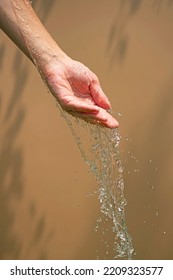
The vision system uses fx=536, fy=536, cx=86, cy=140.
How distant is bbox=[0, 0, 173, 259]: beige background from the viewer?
274 centimetres

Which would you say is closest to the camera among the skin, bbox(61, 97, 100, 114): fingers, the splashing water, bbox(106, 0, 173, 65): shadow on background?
bbox(61, 97, 100, 114): fingers

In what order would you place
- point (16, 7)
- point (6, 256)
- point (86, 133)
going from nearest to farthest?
point (16, 7), point (86, 133), point (6, 256)

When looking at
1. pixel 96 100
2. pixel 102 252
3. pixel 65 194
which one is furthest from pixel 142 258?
pixel 96 100

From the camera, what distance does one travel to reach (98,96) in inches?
57.6

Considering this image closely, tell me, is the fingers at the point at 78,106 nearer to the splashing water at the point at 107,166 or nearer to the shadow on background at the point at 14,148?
the splashing water at the point at 107,166

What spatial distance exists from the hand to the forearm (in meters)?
0.04

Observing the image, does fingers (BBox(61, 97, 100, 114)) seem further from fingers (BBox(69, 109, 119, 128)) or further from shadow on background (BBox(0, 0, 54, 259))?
shadow on background (BBox(0, 0, 54, 259))

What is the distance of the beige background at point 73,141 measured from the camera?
274cm

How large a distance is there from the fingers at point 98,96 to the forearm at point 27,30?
4.7 inches

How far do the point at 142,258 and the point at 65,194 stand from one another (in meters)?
0.53

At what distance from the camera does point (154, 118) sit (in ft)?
9.11

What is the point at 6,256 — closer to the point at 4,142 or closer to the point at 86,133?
the point at 4,142

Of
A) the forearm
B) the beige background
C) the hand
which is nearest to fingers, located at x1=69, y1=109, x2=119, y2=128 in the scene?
the hand

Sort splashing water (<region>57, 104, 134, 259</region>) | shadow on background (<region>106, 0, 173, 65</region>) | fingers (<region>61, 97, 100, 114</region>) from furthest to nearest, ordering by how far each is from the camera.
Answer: shadow on background (<region>106, 0, 173, 65</region>), splashing water (<region>57, 104, 134, 259</region>), fingers (<region>61, 97, 100, 114</region>)
